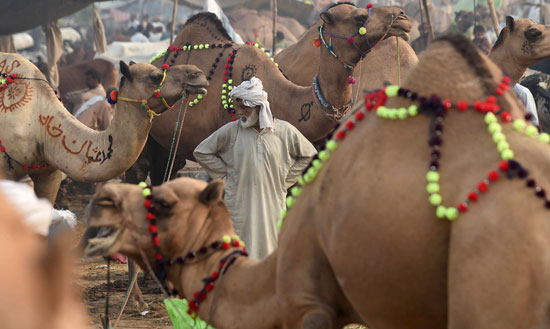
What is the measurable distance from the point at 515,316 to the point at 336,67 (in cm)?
474

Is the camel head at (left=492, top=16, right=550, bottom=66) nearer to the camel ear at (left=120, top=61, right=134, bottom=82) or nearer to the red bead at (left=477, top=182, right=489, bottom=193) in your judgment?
the camel ear at (left=120, top=61, right=134, bottom=82)

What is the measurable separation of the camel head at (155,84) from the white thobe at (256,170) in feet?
2.50

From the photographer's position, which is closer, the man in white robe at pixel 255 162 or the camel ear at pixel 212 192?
the camel ear at pixel 212 192

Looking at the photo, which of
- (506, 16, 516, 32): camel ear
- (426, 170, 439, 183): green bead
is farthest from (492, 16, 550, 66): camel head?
(426, 170, 439, 183): green bead

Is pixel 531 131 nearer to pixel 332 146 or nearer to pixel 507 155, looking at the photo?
pixel 507 155

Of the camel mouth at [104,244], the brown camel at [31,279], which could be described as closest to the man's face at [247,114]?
the camel mouth at [104,244]

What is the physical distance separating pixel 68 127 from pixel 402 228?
434cm

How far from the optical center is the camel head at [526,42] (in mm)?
7094

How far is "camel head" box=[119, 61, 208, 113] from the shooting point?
248 inches

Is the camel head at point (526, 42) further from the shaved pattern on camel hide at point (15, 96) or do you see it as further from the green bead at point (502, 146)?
the green bead at point (502, 146)

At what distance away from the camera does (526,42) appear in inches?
281

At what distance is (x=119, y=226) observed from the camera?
10.8 feet

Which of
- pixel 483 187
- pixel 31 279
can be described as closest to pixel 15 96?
pixel 483 187

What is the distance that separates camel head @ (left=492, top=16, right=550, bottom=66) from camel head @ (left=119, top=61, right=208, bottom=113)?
287 centimetres
